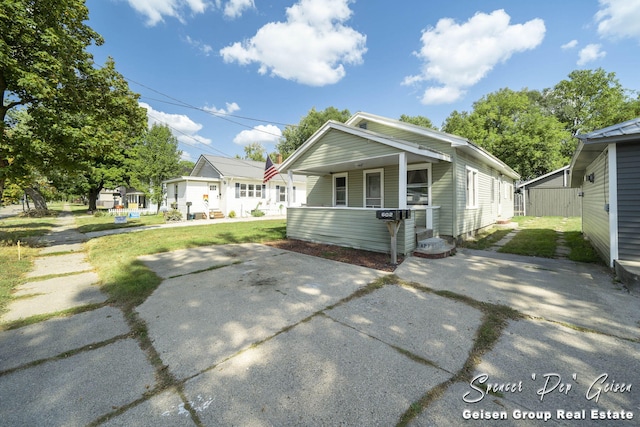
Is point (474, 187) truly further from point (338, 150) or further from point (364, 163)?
point (338, 150)

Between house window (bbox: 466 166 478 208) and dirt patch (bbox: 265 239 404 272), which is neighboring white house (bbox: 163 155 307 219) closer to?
dirt patch (bbox: 265 239 404 272)

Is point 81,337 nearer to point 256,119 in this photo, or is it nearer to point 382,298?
point 382,298

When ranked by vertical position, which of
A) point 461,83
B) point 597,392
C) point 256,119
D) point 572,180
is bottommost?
point 597,392

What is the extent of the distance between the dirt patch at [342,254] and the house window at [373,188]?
284 cm

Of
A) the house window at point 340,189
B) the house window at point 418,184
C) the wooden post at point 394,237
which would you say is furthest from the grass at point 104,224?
the house window at point 418,184

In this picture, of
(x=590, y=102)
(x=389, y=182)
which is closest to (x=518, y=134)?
(x=590, y=102)

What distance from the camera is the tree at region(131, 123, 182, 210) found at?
23.2m

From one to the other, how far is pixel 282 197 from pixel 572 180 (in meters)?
19.2

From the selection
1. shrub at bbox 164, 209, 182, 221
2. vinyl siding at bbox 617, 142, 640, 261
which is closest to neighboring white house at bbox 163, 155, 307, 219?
shrub at bbox 164, 209, 182, 221

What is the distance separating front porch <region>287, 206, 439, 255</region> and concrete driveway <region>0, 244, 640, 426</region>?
240cm

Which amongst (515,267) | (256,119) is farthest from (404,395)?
(256,119)

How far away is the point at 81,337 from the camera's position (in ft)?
9.84

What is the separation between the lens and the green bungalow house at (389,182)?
7043 mm

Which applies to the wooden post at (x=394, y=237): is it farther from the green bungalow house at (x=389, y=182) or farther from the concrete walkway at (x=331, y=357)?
the concrete walkway at (x=331, y=357)
